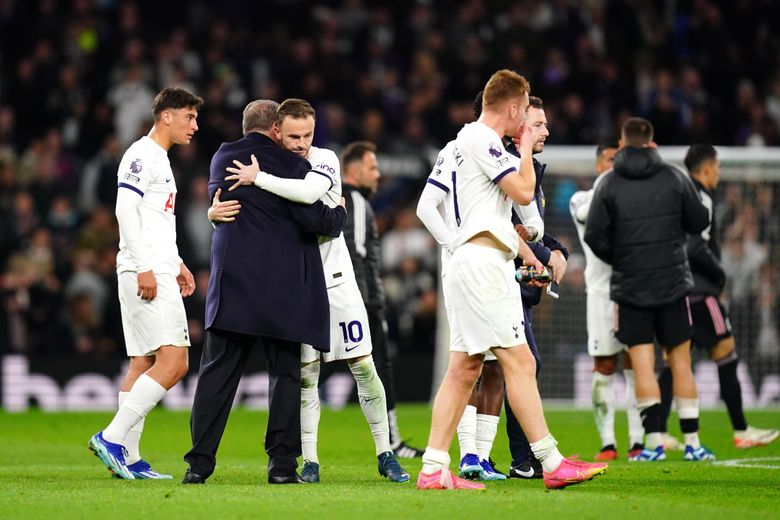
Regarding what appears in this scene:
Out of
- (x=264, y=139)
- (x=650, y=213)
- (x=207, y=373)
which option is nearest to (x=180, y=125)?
(x=264, y=139)

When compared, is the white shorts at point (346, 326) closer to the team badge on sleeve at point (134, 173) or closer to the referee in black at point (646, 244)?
the team badge on sleeve at point (134, 173)

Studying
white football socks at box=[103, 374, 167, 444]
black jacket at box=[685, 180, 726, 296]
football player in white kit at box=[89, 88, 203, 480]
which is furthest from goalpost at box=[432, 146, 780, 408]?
white football socks at box=[103, 374, 167, 444]

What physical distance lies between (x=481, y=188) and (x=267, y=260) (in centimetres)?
136

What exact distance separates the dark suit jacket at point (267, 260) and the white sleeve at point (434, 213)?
1.76ft

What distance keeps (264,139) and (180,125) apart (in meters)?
0.79

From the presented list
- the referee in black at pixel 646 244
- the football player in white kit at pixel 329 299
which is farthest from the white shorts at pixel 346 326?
the referee in black at pixel 646 244

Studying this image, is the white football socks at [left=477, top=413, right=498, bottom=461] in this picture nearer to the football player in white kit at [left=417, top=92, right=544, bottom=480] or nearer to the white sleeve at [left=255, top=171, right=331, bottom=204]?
the football player in white kit at [left=417, top=92, right=544, bottom=480]

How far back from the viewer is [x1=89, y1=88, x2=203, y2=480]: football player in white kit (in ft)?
26.3

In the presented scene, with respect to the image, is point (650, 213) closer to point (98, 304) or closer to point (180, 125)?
point (180, 125)

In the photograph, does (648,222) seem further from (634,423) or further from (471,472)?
(471,472)

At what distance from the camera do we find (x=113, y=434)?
8062 mm

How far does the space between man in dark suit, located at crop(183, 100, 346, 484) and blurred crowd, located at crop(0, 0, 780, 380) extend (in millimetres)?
8308

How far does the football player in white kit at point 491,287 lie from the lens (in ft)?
23.3

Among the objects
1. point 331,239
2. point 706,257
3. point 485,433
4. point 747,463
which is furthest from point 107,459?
point 706,257
